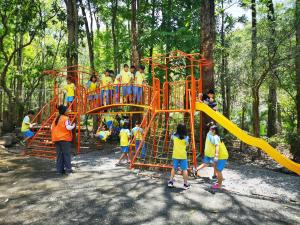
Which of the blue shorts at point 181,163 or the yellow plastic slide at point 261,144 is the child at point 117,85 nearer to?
the yellow plastic slide at point 261,144

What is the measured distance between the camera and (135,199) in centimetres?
608

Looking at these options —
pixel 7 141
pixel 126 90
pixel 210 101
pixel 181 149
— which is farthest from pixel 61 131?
pixel 7 141

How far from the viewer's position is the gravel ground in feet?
17.1

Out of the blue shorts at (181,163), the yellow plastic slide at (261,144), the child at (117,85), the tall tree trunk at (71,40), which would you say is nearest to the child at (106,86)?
the child at (117,85)

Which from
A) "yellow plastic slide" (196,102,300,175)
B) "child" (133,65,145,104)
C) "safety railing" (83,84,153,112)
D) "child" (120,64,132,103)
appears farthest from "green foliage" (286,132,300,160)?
"child" (120,64,132,103)

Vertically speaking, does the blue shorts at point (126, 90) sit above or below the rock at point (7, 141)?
above

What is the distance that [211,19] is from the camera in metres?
12.3

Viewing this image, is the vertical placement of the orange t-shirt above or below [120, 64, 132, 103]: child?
below

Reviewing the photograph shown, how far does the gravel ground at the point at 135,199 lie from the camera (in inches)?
205

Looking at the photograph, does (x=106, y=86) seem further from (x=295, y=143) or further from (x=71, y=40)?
(x=295, y=143)

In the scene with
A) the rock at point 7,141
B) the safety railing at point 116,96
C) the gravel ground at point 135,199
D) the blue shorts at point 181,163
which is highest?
the safety railing at point 116,96

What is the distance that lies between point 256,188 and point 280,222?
109 inches

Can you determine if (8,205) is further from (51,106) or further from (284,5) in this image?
(284,5)

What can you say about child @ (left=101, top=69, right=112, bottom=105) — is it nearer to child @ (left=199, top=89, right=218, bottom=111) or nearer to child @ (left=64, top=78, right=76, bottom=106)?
child @ (left=64, top=78, right=76, bottom=106)
